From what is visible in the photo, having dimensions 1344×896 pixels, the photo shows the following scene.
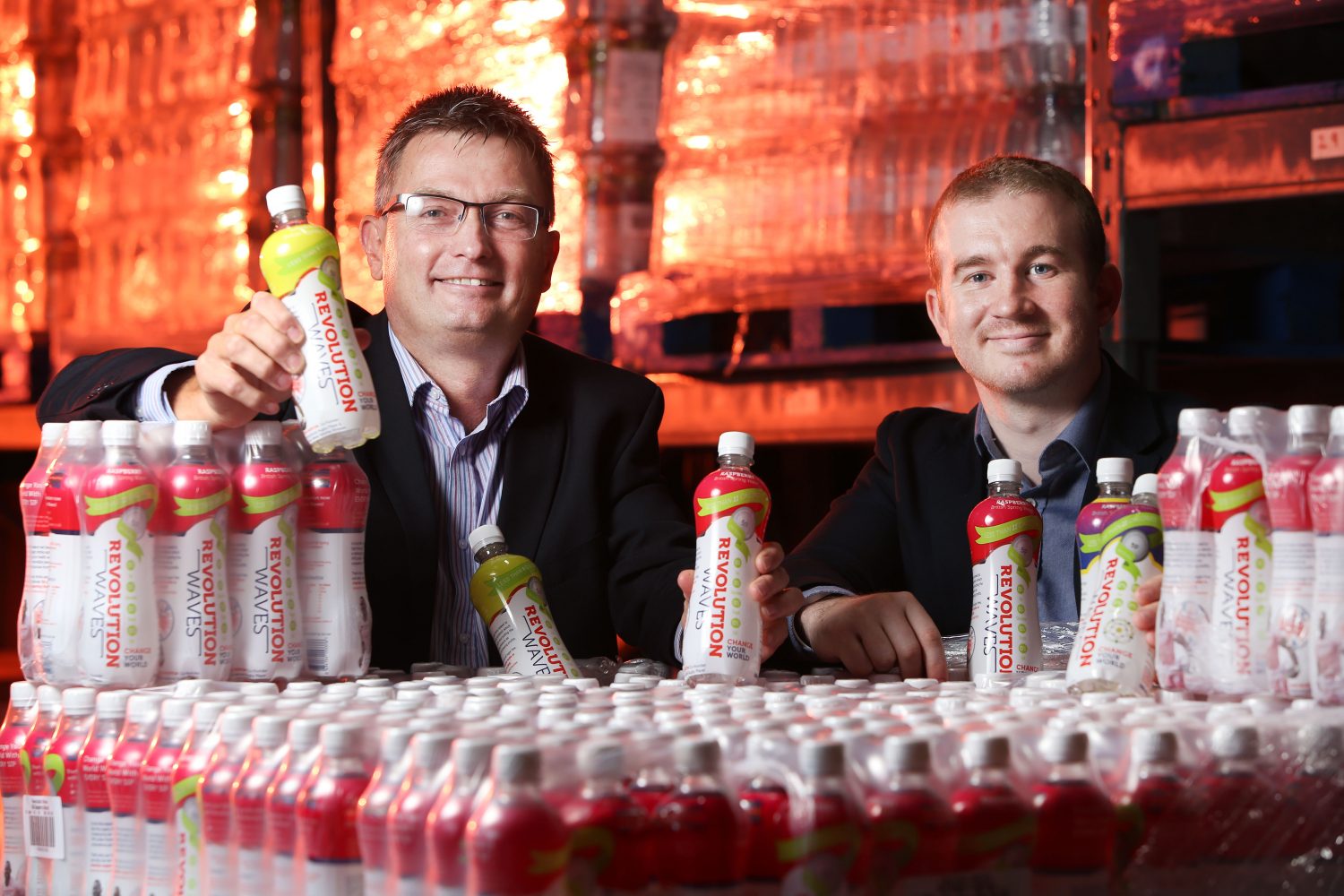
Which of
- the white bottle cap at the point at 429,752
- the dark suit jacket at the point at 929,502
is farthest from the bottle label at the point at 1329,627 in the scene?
the dark suit jacket at the point at 929,502

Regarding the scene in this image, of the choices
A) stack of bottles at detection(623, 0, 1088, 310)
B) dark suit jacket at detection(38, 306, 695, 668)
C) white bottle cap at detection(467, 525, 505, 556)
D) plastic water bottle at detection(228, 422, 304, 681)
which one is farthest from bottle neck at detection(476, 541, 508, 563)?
stack of bottles at detection(623, 0, 1088, 310)

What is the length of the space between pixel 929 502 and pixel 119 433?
49.3 inches

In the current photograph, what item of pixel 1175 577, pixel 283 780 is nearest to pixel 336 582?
pixel 283 780

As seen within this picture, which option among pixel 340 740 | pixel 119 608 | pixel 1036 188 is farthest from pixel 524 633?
pixel 1036 188

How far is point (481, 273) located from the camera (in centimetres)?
215

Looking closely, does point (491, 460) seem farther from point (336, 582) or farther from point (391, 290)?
point (336, 582)

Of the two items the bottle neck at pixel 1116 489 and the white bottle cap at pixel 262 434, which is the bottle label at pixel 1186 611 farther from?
the white bottle cap at pixel 262 434

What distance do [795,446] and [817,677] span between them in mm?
1700

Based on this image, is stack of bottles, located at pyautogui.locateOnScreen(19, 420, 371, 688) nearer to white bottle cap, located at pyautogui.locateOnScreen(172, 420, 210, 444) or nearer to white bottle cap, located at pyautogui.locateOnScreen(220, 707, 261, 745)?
white bottle cap, located at pyautogui.locateOnScreen(172, 420, 210, 444)

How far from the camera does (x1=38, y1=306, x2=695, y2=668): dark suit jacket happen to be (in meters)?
2.09

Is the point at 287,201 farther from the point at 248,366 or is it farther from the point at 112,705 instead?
the point at 112,705

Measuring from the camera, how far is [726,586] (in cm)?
171

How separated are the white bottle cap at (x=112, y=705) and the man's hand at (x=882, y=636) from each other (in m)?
0.84

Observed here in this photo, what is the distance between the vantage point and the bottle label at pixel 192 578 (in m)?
1.57
